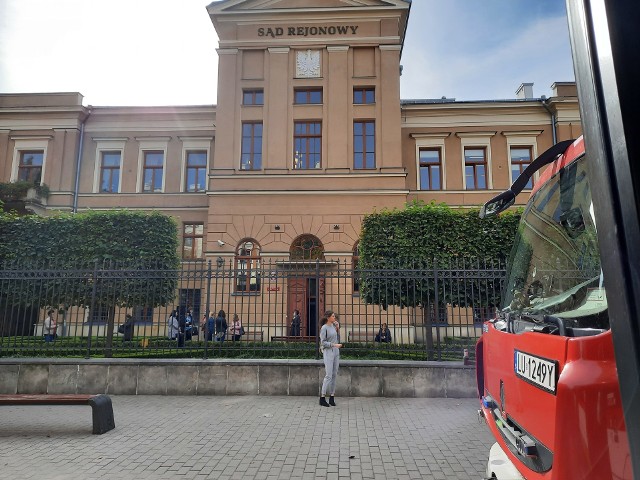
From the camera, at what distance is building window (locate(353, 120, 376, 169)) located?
21516 mm

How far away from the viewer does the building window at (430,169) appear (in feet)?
77.7

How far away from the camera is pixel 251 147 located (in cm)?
2188

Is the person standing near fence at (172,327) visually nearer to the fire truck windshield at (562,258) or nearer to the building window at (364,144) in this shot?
the fire truck windshield at (562,258)

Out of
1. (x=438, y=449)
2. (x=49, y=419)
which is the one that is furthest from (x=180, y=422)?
(x=438, y=449)

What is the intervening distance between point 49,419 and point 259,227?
14.2m

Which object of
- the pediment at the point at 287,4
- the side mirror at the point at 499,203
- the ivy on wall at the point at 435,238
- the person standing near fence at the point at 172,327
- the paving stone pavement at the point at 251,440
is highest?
the pediment at the point at 287,4

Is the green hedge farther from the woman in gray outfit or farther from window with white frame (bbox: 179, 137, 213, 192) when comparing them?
window with white frame (bbox: 179, 137, 213, 192)

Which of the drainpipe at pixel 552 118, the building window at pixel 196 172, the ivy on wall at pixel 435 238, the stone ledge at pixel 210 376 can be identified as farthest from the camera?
the building window at pixel 196 172

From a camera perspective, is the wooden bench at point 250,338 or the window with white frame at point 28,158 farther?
the window with white frame at point 28,158

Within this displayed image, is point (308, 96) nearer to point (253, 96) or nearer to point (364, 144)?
point (253, 96)

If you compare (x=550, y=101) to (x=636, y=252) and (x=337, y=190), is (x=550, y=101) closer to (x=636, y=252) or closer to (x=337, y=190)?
(x=337, y=190)

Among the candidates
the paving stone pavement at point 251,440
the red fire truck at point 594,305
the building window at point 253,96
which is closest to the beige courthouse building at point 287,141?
the building window at point 253,96

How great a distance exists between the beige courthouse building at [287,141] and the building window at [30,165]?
6cm

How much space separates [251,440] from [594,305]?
5.40 metres
